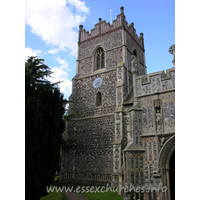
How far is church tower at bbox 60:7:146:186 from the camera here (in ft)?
46.9

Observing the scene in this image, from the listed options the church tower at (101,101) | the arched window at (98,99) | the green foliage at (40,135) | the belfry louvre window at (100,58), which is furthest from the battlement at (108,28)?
the green foliage at (40,135)

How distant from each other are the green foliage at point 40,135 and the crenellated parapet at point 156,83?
181 inches

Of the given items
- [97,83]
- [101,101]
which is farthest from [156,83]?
[97,83]

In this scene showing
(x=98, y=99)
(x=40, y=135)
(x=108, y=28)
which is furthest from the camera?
(x=108, y=28)

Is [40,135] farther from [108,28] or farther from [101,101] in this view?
[108,28]

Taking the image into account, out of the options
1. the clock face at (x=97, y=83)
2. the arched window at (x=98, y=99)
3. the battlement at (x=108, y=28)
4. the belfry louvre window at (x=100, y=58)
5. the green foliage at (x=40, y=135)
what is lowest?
the green foliage at (x=40, y=135)

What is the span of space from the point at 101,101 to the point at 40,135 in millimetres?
8493

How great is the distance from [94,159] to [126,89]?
6.31 metres

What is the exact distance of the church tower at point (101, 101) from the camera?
14.3m

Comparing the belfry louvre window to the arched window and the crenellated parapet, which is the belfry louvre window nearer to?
the arched window

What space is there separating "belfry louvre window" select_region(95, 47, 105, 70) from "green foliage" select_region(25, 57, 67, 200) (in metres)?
8.58

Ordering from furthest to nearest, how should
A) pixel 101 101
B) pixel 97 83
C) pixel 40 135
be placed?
pixel 97 83
pixel 101 101
pixel 40 135

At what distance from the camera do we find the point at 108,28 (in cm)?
1875

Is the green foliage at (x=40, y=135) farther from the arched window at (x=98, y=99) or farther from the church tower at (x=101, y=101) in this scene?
the arched window at (x=98, y=99)
